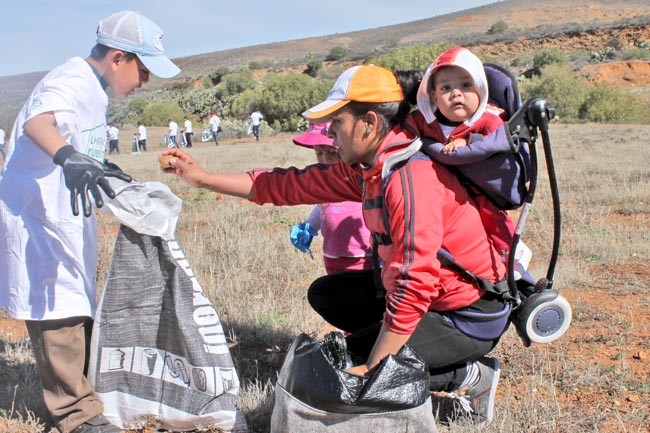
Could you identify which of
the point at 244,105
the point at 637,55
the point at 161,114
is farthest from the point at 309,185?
the point at 637,55

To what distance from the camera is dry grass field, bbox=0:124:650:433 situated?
3143 millimetres

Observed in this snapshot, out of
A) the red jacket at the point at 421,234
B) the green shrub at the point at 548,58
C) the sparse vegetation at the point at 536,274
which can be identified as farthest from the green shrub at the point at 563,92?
the red jacket at the point at 421,234

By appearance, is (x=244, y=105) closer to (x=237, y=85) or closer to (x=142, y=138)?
(x=237, y=85)

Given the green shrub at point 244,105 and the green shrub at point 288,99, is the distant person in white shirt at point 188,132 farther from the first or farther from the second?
the green shrub at point 244,105

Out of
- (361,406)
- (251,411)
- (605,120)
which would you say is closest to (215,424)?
(251,411)

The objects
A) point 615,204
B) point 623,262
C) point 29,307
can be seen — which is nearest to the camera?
point 29,307

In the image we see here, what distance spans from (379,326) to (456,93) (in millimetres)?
1037

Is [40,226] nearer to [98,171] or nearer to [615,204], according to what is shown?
[98,171]

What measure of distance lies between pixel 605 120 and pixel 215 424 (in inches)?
1097

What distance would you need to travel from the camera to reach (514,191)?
2.69 metres

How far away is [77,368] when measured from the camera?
9.62ft

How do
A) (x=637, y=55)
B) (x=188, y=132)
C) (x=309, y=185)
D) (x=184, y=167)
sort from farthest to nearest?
(x=637, y=55) → (x=188, y=132) → (x=309, y=185) → (x=184, y=167)

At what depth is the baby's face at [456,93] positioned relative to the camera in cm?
262

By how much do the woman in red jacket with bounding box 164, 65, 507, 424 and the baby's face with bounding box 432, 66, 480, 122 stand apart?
0.57 feet
